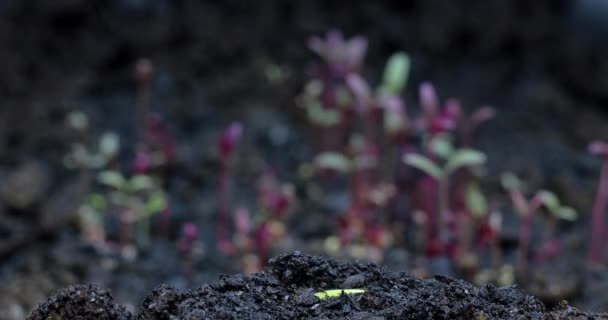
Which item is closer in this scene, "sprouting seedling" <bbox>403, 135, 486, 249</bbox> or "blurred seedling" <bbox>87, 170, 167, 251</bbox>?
"sprouting seedling" <bbox>403, 135, 486, 249</bbox>

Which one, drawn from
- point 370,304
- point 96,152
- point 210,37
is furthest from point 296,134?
point 370,304

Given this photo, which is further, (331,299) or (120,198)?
(120,198)

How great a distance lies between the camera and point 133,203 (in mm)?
2982

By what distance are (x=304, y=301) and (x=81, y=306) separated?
14.3 inches

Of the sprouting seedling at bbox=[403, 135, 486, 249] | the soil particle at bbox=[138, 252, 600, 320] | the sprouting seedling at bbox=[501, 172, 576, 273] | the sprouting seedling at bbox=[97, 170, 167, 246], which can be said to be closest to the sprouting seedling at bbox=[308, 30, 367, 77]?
the sprouting seedling at bbox=[403, 135, 486, 249]

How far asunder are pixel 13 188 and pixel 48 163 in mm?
245

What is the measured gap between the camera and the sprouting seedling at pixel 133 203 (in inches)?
111

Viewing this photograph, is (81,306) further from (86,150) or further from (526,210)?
(86,150)

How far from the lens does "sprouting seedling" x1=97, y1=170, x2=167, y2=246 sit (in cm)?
281

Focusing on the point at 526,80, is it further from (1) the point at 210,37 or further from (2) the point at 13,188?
(2) the point at 13,188

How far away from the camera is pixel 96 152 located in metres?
3.43

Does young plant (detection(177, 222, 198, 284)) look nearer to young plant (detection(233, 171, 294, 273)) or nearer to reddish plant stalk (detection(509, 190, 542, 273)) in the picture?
young plant (detection(233, 171, 294, 273))

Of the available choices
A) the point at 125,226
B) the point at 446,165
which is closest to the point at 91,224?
the point at 125,226

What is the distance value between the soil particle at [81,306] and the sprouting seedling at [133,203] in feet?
4.81
